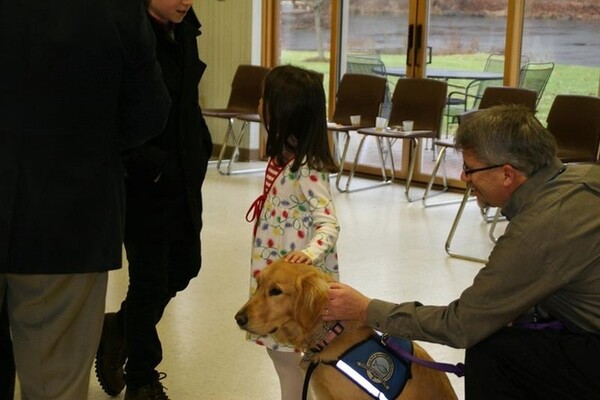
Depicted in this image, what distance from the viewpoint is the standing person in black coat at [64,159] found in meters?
1.98

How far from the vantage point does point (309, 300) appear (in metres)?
2.26

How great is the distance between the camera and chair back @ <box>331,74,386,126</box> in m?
7.38

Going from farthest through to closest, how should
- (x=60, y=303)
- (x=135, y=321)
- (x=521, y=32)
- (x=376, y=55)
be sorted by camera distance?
(x=376, y=55) → (x=521, y=32) → (x=135, y=321) → (x=60, y=303)

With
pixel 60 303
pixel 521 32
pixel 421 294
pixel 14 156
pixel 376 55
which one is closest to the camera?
pixel 14 156

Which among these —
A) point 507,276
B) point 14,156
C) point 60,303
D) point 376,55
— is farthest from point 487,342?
point 376,55

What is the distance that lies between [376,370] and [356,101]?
5.44 m

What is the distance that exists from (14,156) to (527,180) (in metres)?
1.20

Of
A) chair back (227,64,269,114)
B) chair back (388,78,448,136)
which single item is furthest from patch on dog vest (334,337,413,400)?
chair back (227,64,269,114)

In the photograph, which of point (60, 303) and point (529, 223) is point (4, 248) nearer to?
point (60, 303)

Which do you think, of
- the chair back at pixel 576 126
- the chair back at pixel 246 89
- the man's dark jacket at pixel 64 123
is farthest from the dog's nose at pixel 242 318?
the chair back at pixel 246 89

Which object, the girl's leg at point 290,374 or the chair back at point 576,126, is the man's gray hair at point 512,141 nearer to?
the girl's leg at point 290,374

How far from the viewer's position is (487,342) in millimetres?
2229

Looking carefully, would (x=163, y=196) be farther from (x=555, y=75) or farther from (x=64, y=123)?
(x=555, y=75)

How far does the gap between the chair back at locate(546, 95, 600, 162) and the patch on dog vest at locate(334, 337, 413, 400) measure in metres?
3.70
